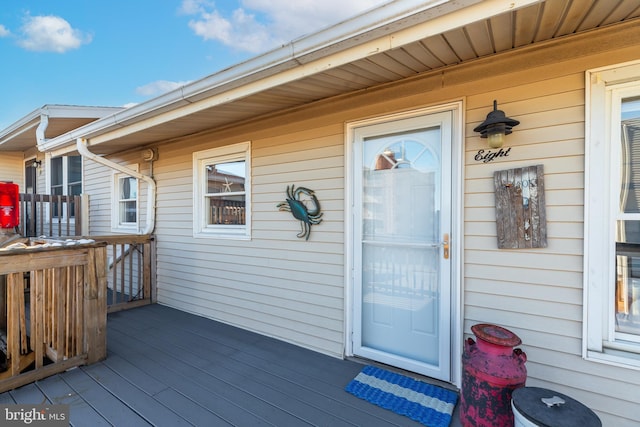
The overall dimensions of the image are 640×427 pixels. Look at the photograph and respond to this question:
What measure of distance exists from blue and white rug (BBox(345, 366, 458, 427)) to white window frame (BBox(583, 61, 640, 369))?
3.04 feet

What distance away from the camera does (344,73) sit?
2.18 m

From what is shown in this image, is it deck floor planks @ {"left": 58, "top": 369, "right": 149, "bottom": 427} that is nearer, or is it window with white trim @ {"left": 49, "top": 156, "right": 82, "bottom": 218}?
deck floor planks @ {"left": 58, "top": 369, "right": 149, "bottom": 427}

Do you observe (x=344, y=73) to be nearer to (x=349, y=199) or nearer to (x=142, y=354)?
(x=349, y=199)

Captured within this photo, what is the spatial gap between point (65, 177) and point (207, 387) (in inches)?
258

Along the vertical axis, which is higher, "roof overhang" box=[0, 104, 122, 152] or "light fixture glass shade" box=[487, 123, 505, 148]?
"roof overhang" box=[0, 104, 122, 152]

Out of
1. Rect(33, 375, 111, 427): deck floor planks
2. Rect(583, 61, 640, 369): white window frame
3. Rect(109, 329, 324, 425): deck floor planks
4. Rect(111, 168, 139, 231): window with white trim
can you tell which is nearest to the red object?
Rect(111, 168, 139, 231): window with white trim

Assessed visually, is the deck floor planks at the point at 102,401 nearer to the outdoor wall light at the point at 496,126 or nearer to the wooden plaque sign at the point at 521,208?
the wooden plaque sign at the point at 521,208

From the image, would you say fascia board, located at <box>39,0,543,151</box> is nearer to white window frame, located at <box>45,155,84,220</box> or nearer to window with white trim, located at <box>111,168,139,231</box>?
window with white trim, located at <box>111,168,139,231</box>

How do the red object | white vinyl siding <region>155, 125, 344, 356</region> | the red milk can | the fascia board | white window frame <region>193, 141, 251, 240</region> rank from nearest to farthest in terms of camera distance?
the fascia board, the red milk can, white vinyl siding <region>155, 125, 344, 356</region>, white window frame <region>193, 141, 251, 240</region>, the red object

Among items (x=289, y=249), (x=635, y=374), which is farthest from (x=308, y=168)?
(x=635, y=374)

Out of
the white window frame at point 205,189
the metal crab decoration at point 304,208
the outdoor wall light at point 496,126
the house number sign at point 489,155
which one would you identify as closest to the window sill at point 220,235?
the white window frame at point 205,189

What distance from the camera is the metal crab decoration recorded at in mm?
2896

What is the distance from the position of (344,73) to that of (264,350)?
8.49 ft

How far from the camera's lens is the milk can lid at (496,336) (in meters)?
1.67
